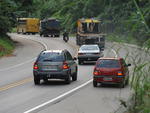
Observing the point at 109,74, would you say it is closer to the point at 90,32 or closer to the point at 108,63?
the point at 108,63

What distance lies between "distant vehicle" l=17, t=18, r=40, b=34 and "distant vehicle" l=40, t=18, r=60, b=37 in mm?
7586

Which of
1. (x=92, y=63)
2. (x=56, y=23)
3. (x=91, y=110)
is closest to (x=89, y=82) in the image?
(x=91, y=110)

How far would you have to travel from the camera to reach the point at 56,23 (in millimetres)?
83750

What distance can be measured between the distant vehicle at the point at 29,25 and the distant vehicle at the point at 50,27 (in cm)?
759

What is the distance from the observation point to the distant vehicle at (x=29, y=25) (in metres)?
Result: 93.9

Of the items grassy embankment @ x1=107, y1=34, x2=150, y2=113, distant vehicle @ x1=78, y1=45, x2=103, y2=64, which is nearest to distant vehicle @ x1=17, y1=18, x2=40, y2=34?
distant vehicle @ x1=78, y1=45, x2=103, y2=64

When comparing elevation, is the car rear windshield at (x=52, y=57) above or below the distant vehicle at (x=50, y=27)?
below

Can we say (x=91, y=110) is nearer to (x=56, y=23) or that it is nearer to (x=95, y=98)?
(x=95, y=98)

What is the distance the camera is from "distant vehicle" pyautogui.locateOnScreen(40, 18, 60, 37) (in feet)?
275

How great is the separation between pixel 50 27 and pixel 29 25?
1154cm

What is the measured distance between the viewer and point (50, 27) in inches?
3310

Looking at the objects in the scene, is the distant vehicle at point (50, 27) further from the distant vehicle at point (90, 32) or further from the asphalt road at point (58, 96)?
the asphalt road at point (58, 96)

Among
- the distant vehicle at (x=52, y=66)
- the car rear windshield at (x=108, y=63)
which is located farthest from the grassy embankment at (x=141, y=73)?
the distant vehicle at (x=52, y=66)

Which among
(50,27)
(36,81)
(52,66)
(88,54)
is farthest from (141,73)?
(50,27)
